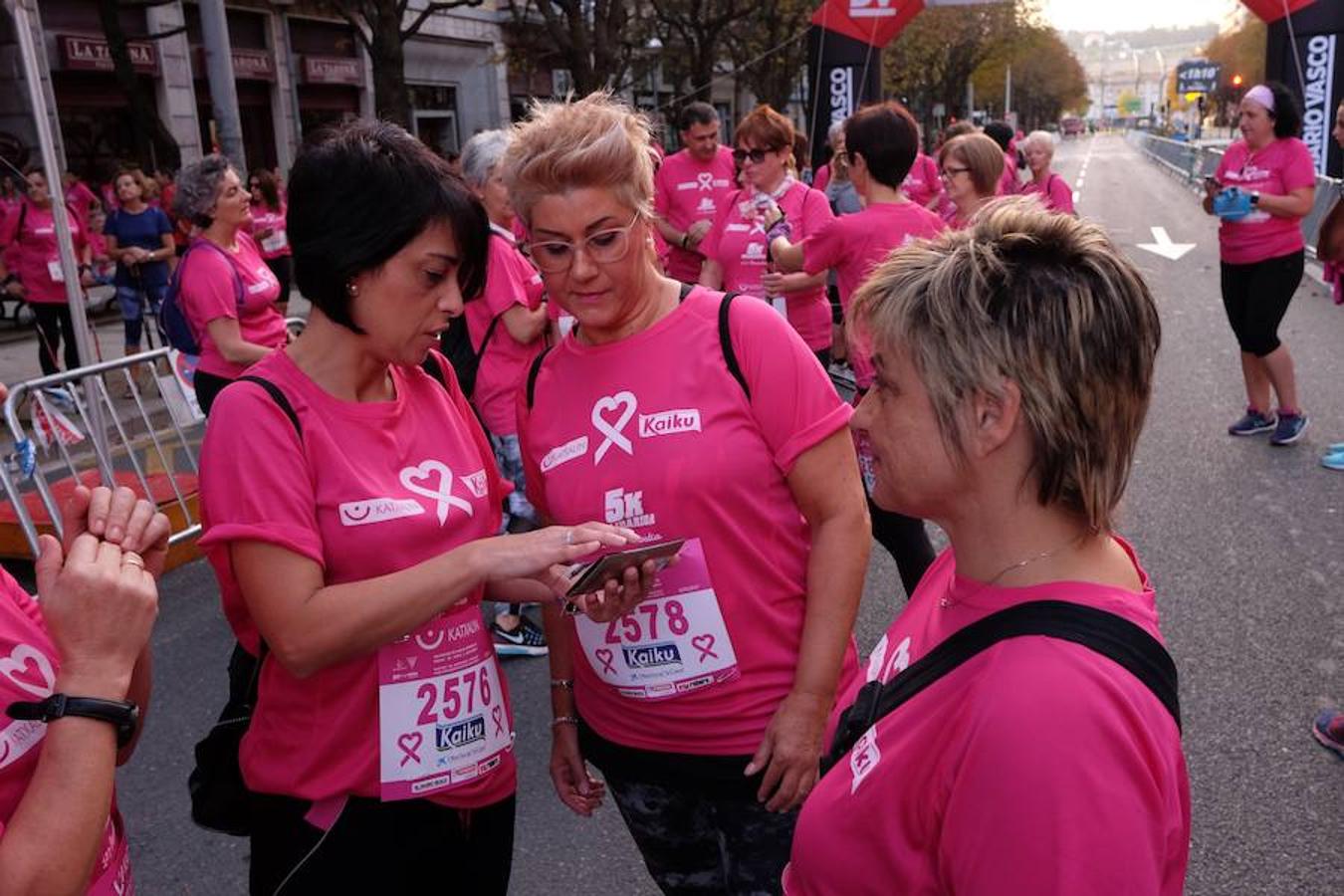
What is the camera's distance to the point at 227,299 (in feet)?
16.1

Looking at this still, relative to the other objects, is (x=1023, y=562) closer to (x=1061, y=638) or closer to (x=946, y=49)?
(x=1061, y=638)

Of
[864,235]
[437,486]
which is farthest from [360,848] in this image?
[864,235]

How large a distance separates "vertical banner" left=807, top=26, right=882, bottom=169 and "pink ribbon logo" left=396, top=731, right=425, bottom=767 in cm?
1462

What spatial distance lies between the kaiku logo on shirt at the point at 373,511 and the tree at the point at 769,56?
107ft

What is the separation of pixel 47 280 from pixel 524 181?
10.1 m

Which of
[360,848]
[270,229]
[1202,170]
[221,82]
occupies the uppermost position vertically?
[221,82]

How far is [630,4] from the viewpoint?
34750 mm

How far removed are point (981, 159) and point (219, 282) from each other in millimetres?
3547

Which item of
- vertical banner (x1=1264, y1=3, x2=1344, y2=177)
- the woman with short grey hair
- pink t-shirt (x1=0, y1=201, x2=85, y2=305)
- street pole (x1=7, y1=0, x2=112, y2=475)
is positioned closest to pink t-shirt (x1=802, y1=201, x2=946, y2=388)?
the woman with short grey hair

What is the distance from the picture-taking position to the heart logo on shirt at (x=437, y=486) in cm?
193

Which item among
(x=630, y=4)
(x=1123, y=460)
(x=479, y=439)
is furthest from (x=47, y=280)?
(x=630, y=4)

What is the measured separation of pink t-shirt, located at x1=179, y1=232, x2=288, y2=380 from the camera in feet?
16.0

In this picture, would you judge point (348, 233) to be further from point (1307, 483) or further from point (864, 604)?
point (1307, 483)

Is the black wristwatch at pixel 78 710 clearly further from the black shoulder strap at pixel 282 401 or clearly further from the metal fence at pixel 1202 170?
the metal fence at pixel 1202 170
